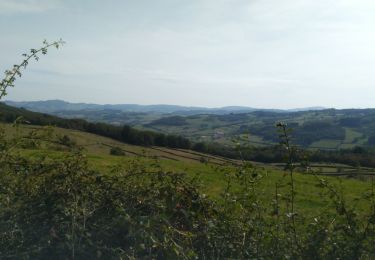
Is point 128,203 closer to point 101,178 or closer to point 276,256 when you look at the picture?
point 101,178

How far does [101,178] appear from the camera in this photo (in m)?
4.94

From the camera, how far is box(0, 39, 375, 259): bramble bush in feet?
14.0

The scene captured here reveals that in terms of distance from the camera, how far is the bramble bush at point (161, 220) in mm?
4254

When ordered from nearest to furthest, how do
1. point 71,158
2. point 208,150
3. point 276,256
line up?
point 276,256 < point 71,158 < point 208,150

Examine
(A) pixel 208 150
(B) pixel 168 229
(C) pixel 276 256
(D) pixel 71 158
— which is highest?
(D) pixel 71 158

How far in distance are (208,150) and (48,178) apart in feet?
155

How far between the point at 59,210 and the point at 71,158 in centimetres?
79

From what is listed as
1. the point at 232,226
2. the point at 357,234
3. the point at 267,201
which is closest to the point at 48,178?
the point at 232,226

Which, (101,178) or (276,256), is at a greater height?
(101,178)

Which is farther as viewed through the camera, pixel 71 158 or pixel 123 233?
pixel 71 158

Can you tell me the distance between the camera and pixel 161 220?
423 cm

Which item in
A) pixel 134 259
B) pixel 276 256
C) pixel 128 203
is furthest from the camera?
pixel 128 203

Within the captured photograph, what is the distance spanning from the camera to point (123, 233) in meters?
4.37

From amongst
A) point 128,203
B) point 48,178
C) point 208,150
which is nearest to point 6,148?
point 48,178
